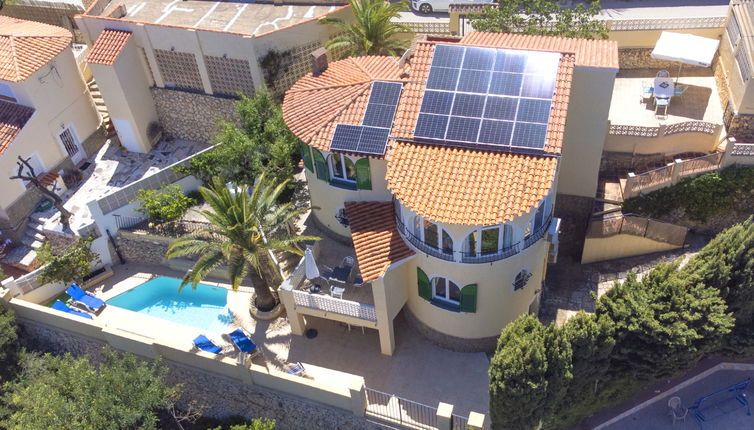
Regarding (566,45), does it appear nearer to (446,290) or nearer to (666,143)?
(666,143)

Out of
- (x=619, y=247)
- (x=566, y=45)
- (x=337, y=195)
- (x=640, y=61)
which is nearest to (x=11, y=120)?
(x=337, y=195)

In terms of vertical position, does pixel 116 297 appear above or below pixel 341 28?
below

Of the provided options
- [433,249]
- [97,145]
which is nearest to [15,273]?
[97,145]

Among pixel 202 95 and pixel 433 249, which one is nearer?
pixel 433 249

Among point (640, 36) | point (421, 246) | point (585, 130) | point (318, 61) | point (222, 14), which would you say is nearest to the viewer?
point (421, 246)

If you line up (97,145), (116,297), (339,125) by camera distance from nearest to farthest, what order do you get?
1. (339,125)
2. (116,297)
3. (97,145)

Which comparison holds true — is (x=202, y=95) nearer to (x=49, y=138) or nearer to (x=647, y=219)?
(x=49, y=138)

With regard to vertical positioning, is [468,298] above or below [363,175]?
below

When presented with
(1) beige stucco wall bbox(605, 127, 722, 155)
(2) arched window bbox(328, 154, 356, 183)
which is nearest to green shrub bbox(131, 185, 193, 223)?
(2) arched window bbox(328, 154, 356, 183)
